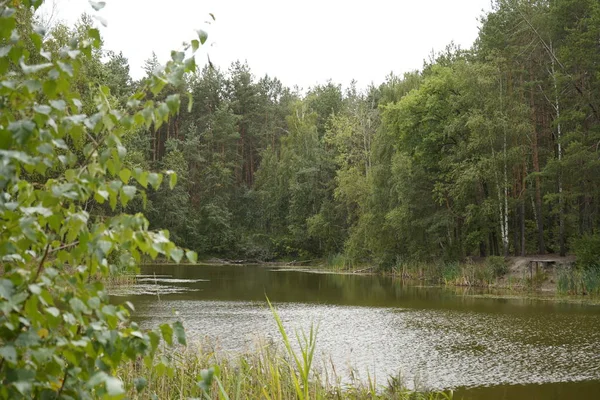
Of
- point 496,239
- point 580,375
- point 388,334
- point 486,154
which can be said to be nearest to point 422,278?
point 496,239

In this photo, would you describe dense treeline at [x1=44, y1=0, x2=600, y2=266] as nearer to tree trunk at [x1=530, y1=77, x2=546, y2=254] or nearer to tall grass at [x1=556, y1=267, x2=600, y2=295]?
tree trunk at [x1=530, y1=77, x2=546, y2=254]

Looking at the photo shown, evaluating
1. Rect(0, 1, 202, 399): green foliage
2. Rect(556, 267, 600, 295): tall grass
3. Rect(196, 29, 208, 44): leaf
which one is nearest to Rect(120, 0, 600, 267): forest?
Rect(556, 267, 600, 295): tall grass

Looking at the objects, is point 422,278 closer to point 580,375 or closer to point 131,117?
point 580,375

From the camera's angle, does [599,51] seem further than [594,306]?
Yes

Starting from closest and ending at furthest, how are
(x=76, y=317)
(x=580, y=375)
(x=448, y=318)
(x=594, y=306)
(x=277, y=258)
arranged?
1. (x=76, y=317)
2. (x=580, y=375)
3. (x=448, y=318)
4. (x=594, y=306)
5. (x=277, y=258)

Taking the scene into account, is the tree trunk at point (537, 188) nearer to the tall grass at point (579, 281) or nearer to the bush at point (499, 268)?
the bush at point (499, 268)

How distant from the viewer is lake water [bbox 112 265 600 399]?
31.6ft

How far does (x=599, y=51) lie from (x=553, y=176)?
5.11 meters

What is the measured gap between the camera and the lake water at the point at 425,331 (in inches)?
379

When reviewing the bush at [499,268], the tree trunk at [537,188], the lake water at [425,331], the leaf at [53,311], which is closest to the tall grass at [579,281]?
the lake water at [425,331]

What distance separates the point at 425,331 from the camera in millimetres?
14445

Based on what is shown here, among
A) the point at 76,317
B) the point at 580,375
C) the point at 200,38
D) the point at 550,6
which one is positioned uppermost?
the point at 550,6

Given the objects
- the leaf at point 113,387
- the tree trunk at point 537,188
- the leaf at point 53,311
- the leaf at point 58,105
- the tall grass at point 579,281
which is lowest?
the tall grass at point 579,281

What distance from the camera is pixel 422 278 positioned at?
100 ft
